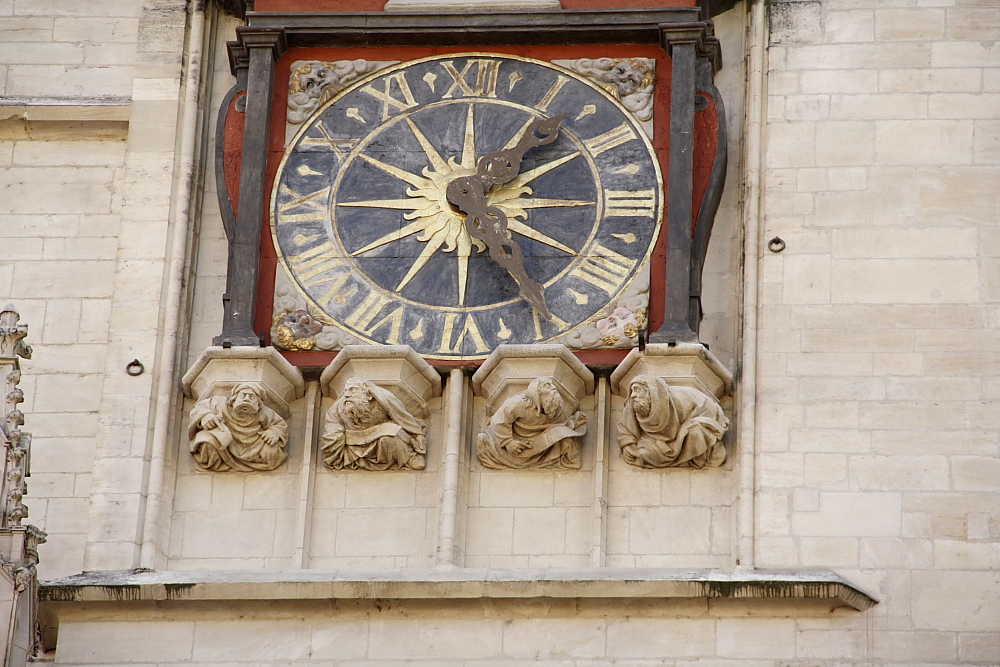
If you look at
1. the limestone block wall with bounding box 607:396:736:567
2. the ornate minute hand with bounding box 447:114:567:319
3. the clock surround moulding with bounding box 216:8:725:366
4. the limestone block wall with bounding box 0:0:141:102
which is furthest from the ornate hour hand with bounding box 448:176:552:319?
the limestone block wall with bounding box 0:0:141:102

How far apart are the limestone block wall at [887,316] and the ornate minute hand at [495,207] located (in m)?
1.17

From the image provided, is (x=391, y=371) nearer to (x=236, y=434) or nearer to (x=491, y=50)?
(x=236, y=434)

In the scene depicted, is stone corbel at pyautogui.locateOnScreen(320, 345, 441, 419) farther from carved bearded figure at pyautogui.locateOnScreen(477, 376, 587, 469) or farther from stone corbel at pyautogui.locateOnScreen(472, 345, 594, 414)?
carved bearded figure at pyautogui.locateOnScreen(477, 376, 587, 469)

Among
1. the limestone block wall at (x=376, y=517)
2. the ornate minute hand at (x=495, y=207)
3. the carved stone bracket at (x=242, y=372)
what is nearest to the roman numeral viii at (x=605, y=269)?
the ornate minute hand at (x=495, y=207)

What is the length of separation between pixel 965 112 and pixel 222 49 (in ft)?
13.6

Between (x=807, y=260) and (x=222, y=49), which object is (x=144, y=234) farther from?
(x=807, y=260)

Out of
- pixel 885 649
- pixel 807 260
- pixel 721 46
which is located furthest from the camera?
pixel 721 46

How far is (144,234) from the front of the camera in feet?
46.2

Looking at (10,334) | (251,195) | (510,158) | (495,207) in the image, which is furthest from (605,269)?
(10,334)

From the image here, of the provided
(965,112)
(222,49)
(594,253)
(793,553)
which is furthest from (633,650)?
(222,49)

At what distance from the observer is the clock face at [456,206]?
13.7m

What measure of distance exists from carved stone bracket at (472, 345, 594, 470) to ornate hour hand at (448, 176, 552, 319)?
0.33 meters

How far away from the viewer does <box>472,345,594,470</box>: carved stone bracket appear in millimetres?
13242

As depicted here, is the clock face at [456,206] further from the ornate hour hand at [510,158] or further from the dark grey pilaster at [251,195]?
the dark grey pilaster at [251,195]
